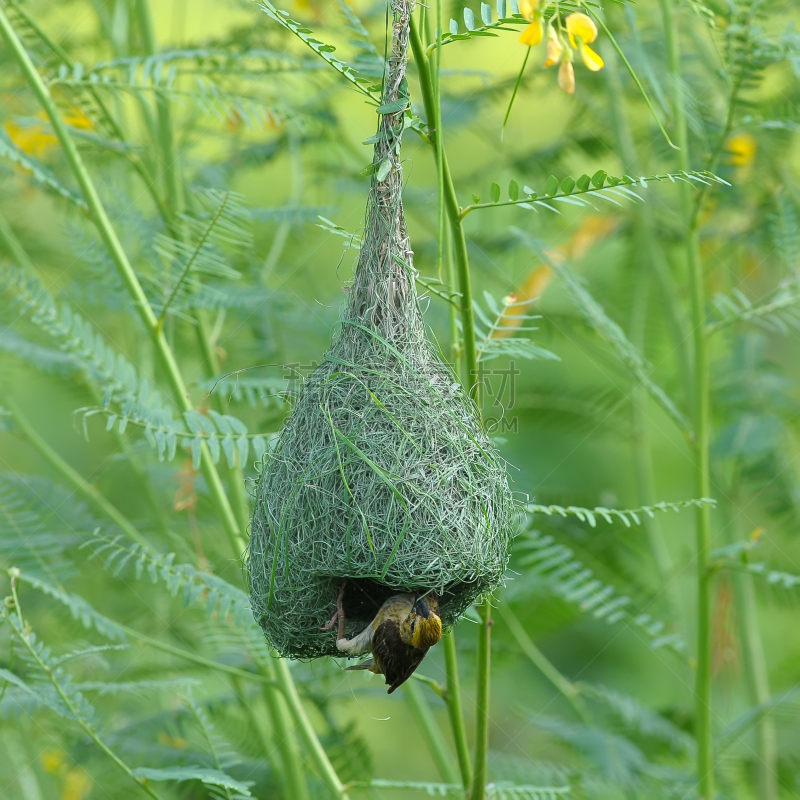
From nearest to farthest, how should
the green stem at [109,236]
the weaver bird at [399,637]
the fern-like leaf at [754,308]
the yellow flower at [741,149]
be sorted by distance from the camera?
the weaver bird at [399,637]
the green stem at [109,236]
the fern-like leaf at [754,308]
the yellow flower at [741,149]

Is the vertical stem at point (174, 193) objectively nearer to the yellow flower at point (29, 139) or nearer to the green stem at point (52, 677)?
the green stem at point (52, 677)

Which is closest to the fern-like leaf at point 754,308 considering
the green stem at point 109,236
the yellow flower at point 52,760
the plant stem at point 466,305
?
the plant stem at point 466,305

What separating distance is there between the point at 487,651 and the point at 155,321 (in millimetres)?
783

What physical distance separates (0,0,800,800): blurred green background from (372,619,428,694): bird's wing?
0.44m

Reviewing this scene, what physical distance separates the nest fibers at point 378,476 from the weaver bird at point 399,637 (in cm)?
3

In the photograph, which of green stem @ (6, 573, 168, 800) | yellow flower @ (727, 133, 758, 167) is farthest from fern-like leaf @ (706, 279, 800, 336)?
green stem @ (6, 573, 168, 800)

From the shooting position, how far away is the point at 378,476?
3.74 feet

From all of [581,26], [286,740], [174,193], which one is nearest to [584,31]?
[581,26]

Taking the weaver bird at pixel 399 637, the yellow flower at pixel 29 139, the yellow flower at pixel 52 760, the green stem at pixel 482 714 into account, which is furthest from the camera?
the yellow flower at pixel 52 760

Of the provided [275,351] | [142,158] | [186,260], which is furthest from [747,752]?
[142,158]

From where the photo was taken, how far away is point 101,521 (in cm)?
208

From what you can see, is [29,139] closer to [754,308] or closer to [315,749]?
[315,749]

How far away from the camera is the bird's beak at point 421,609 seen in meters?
1.08

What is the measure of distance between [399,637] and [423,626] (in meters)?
0.03
